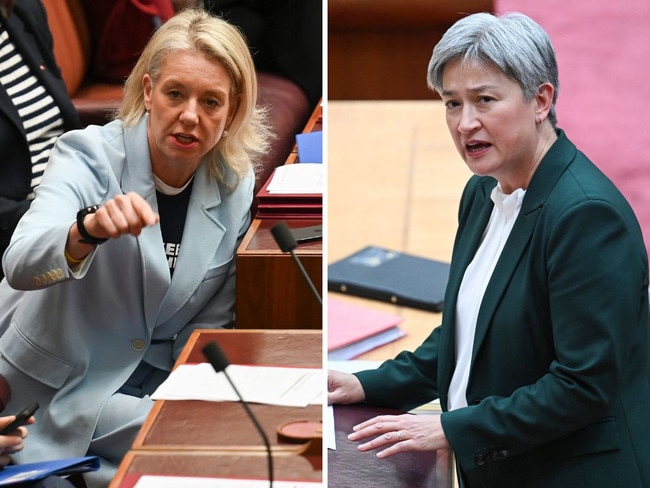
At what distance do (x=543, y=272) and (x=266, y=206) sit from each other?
34 cm

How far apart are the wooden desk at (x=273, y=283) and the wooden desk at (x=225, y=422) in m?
0.02

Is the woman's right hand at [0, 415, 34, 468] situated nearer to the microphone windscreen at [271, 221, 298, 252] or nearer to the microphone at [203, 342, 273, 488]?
the microphone at [203, 342, 273, 488]

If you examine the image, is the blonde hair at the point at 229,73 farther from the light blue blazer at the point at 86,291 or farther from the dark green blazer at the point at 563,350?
the dark green blazer at the point at 563,350

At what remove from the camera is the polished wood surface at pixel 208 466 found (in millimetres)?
1150

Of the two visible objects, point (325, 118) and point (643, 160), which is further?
point (643, 160)

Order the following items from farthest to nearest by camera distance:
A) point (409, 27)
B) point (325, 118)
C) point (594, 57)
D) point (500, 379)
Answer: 1. point (594, 57)
2. point (409, 27)
3. point (500, 379)
4. point (325, 118)

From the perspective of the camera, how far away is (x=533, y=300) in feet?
4.25

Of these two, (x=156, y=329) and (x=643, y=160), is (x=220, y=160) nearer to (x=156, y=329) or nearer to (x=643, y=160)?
(x=156, y=329)

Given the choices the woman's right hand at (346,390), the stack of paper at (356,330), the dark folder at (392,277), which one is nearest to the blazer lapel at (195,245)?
the woman's right hand at (346,390)

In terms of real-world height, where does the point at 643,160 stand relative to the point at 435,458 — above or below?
above

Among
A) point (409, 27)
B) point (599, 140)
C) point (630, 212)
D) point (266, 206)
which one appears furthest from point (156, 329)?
point (599, 140)

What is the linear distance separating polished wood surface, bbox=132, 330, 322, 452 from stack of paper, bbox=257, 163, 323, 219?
0.15 metres

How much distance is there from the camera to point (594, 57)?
6.38 ft

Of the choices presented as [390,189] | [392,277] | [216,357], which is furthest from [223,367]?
[390,189]
